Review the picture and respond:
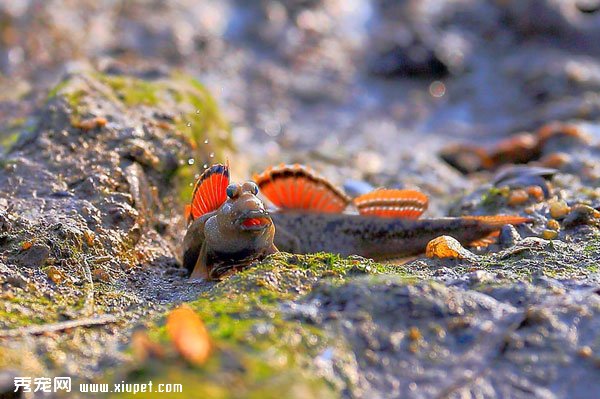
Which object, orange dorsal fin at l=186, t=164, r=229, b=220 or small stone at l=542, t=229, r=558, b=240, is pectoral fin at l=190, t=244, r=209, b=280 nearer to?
orange dorsal fin at l=186, t=164, r=229, b=220

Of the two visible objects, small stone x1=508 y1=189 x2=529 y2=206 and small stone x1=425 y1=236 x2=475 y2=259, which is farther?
small stone x1=508 y1=189 x2=529 y2=206

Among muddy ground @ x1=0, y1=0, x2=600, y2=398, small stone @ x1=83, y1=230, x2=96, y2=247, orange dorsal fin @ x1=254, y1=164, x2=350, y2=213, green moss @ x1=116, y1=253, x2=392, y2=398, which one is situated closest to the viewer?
green moss @ x1=116, y1=253, x2=392, y2=398

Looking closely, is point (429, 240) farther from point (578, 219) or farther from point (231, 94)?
point (231, 94)

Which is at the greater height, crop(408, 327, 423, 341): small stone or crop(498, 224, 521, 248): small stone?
crop(498, 224, 521, 248): small stone

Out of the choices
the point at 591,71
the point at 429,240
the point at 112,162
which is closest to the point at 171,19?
the point at 591,71

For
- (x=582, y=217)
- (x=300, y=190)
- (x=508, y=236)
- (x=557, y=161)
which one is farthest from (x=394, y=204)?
(x=557, y=161)

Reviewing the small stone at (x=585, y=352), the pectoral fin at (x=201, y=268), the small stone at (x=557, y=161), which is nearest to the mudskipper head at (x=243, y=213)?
the pectoral fin at (x=201, y=268)

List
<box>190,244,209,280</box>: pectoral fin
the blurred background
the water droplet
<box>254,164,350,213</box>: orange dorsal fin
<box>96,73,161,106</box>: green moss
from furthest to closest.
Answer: the water droplet, the blurred background, <box>96,73,161,106</box>: green moss, <box>254,164,350,213</box>: orange dorsal fin, <box>190,244,209,280</box>: pectoral fin

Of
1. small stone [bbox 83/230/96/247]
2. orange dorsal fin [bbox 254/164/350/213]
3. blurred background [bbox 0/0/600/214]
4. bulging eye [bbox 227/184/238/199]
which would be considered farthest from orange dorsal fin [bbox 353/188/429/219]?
blurred background [bbox 0/0/600/214]
